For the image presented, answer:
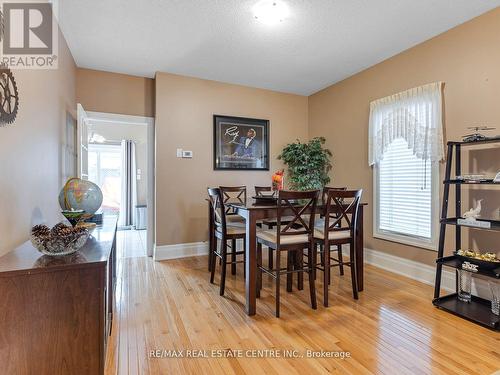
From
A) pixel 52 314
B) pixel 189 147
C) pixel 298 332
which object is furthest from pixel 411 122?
pixel 52 314

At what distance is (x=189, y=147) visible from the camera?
4.06 meters

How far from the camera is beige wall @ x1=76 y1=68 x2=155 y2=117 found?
3.72 m

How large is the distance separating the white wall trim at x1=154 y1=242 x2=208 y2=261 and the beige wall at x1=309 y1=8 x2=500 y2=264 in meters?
2.34

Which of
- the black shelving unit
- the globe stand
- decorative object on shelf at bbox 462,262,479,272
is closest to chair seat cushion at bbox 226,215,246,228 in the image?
the globe stand

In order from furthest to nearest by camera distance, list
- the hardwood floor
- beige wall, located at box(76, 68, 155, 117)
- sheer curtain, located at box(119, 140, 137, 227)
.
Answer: sheer curtain, located at box(119, 140, 137, 227), beige wall, located at box(76, 68, 155, 117), the hardwood floor

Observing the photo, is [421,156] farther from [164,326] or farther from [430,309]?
[164,326]

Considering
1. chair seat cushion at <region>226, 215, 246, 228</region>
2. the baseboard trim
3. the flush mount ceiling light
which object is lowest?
the baseboard trim

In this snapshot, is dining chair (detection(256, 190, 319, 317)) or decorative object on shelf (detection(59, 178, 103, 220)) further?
dining chair (detection(256, 190, 319, 317))

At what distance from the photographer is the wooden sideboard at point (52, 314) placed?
1191mm

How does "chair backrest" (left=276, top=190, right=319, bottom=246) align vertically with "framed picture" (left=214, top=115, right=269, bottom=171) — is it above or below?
below

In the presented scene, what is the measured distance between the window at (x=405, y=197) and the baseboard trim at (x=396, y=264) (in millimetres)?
245

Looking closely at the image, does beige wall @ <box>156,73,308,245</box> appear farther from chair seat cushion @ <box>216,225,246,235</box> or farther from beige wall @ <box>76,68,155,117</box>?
chair seat cushion @ <box>216,225,246,235</box>

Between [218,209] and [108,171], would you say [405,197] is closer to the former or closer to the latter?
[218,209]

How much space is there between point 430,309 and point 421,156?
62.3 inches
